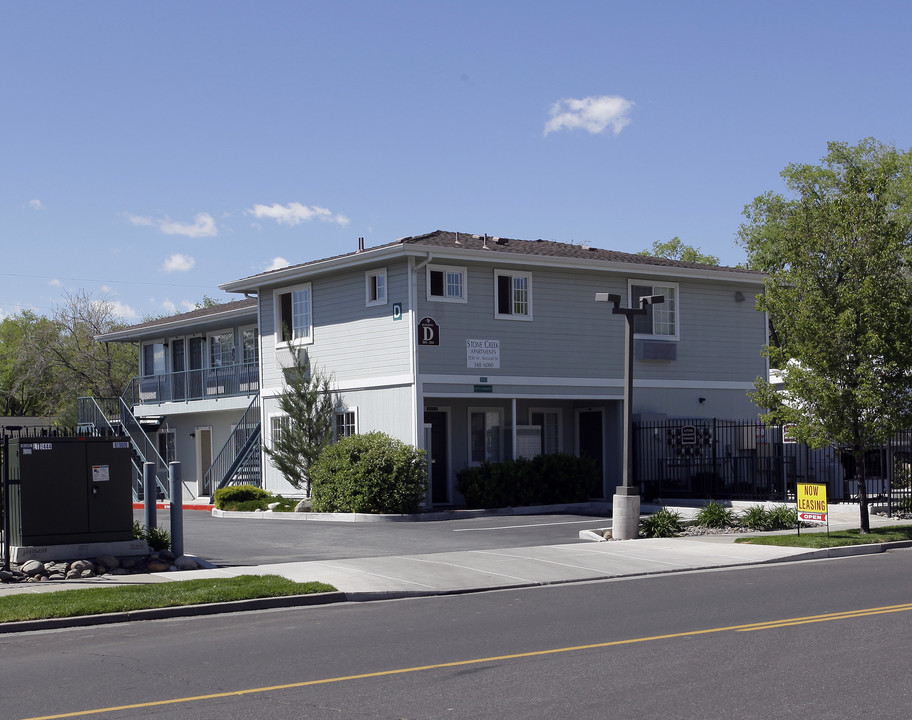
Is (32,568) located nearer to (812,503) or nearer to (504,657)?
(504,657)

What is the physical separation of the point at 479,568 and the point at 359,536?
5338 millimetres

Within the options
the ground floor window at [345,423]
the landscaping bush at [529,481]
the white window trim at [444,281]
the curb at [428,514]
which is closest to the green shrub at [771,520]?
the curb at [428,514]

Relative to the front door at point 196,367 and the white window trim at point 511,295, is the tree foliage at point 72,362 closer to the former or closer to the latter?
the front door at point 196,367

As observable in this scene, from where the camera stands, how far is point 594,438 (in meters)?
30.8

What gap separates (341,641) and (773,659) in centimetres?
402

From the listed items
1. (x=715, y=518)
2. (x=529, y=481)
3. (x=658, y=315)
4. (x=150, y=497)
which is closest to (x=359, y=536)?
(x=150, y=497)

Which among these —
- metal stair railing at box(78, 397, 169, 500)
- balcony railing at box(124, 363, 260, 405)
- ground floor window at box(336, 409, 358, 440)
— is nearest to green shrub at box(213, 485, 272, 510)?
ground floor window at box(336, 409, 358, 440)

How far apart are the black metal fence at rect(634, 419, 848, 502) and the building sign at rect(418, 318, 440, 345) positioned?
644 cm

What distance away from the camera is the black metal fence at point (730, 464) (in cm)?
2614

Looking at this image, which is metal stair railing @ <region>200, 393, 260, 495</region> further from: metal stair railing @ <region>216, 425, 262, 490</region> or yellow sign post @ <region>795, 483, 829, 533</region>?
yellow sign post @ <region>795, 483, 829, 533</region>

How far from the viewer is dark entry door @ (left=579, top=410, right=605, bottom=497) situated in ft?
99.8

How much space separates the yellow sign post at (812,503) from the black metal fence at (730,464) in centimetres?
588

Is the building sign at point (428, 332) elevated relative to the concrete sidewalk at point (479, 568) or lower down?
elevated

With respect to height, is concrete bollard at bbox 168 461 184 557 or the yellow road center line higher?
concrete bollard at bbox 168 461 184 557
